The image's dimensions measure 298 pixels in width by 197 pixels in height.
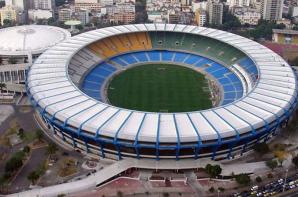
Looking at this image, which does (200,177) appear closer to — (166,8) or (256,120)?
(256,120)

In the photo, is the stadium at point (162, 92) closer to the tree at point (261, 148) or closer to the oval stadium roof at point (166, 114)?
the oval stadium roof at point (166, 114)

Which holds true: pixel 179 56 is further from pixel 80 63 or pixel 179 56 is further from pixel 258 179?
pixel 258 179

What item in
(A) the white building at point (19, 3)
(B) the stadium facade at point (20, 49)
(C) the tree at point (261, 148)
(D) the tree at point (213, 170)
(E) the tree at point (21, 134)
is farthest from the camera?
(A) the white building at point (19, 3)

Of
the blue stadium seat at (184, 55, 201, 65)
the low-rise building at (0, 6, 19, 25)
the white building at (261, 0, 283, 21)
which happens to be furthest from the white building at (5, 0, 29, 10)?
the white building at (261, 0, 283, 21)

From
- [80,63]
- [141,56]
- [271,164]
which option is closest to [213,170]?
[271,164]

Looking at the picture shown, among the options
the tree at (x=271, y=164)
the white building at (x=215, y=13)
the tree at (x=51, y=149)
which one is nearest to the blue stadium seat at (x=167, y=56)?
the tree at (x=51, y=149)

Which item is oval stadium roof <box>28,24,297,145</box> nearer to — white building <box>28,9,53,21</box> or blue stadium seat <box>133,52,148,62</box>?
blue stadium seat <box>133,52,148,62</box>

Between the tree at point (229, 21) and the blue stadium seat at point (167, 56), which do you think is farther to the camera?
the tree at point (229, 21)
